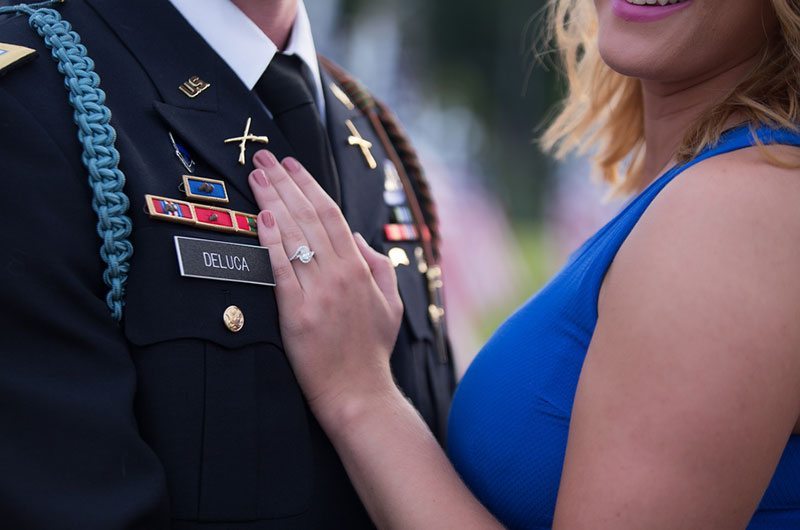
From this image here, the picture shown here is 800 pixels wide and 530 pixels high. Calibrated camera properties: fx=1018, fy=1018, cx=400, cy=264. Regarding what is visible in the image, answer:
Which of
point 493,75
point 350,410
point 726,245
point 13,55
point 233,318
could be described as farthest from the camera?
point 493,75

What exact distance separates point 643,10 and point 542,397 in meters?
0.67

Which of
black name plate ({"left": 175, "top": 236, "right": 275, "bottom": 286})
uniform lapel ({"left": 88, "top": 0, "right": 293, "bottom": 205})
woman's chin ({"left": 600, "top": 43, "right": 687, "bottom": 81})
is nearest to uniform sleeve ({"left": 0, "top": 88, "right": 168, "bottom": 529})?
black name plate ({"left": 175, "top": 236, "right": 275, "bottom": 286})

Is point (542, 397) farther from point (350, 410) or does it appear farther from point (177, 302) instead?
point (177, 302)

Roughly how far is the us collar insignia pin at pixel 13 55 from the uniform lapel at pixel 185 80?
19 centimetres

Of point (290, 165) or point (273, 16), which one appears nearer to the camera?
point (290, 165)

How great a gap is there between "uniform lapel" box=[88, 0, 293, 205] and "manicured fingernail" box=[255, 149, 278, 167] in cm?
2

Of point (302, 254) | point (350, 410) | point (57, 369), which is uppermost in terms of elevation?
point (302, 254)

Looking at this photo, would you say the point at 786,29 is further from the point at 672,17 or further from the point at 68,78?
the point at 68,78

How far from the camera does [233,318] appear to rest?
1.63m

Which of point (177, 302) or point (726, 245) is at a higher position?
point (726, 245)

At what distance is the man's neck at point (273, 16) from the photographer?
1.92m

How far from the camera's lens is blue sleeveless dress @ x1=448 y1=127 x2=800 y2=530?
61.1 inches

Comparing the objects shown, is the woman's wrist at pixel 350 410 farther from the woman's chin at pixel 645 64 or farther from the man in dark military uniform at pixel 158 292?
the woman's chin at pixel 645 64

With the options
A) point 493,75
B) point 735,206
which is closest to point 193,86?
point 735,206
